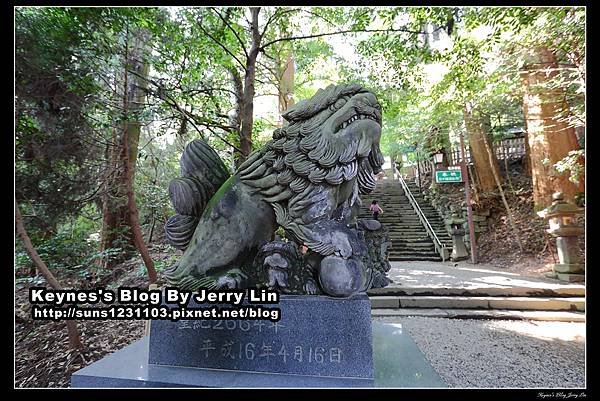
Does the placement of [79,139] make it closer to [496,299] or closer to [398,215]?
[496,299]

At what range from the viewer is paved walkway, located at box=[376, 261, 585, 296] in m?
5.92

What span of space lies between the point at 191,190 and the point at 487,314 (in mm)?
5311

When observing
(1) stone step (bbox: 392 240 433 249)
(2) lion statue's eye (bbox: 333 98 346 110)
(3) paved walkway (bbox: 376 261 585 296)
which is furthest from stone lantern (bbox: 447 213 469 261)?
(2) lion statue's eye (bbox: 333 98 346 110)

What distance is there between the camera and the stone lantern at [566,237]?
669 cm

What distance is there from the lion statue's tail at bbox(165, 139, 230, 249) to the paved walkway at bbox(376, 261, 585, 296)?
15.2ft

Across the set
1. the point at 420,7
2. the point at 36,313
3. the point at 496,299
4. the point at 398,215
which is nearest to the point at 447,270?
the point at 496,299

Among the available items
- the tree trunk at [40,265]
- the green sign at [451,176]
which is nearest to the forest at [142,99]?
the tree trunk at [40,265]

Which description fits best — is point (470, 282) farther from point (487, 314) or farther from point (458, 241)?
point (458, 241)

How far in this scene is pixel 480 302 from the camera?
5.70 metres

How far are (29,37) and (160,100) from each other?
65.0 inches

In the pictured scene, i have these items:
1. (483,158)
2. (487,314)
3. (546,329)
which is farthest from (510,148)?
(546,329)

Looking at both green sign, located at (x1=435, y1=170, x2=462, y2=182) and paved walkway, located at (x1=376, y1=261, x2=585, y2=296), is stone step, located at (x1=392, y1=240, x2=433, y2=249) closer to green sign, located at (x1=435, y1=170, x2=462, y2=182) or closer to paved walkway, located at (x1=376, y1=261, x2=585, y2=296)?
paved walkway, located at (x1=376, y1=261, x2=585, y2=296)

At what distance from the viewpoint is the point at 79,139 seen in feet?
17.7

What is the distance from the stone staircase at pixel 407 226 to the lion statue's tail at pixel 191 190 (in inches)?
266
